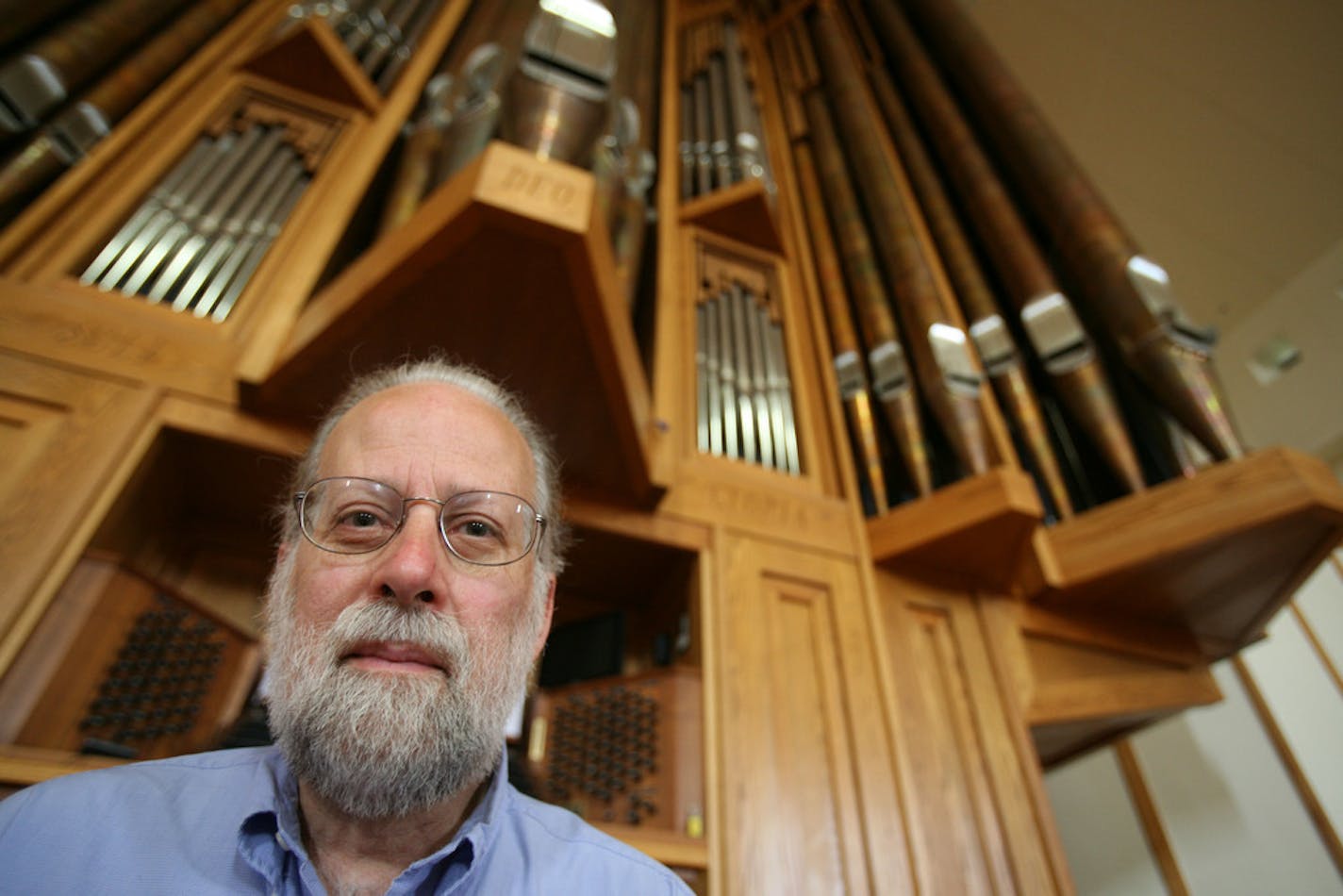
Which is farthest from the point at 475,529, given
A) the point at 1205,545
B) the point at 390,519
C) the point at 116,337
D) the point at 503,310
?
the point at 1205,545

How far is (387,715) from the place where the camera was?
0.89 meters

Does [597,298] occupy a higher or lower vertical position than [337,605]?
higher

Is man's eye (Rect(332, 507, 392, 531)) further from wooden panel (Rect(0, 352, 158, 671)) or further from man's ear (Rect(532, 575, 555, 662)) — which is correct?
wooden panel (Rect(0, 352, 158, 671))

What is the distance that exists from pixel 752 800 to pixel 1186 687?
1.90 m

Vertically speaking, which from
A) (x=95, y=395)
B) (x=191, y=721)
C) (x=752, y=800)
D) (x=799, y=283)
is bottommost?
(x=752, y=800)

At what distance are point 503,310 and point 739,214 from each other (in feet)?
6.36

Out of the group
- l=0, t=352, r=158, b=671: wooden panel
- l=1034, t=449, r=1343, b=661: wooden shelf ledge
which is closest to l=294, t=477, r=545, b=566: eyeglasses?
l=0, t=352, r=158, b=671: wooden panel

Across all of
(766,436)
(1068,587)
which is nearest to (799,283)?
(766,436)

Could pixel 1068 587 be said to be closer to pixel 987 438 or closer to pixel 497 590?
pixel 987 438

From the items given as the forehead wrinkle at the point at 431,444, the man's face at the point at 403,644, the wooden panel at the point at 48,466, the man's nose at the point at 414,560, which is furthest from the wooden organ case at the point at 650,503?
the man's nose at the point at 414,560

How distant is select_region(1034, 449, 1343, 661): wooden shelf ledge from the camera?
2.11 metres

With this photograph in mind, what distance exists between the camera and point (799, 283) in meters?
3.61

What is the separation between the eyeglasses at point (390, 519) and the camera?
1.04 m

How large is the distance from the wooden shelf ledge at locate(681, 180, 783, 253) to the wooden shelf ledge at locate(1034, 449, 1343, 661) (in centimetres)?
191
